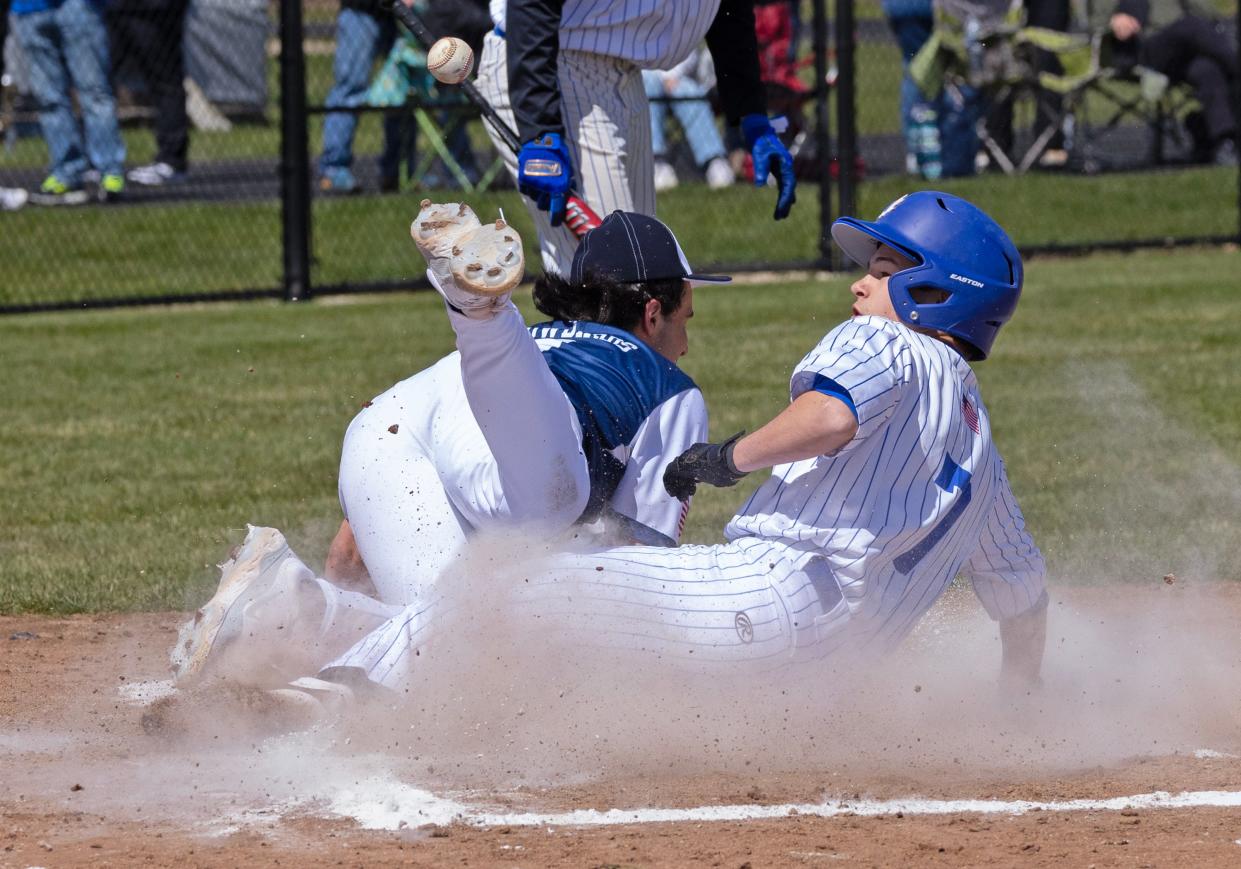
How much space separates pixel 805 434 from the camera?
151 inches

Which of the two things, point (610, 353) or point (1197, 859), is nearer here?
point (1197, 859)

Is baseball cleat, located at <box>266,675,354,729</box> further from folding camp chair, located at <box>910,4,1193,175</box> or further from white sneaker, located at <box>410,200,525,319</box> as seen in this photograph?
folding camp chair, located at <box>910,4,1193,175</box>

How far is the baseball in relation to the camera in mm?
5508

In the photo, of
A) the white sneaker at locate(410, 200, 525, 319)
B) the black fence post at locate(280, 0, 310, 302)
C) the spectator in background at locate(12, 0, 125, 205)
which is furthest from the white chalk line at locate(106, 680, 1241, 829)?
the spectator in background at locate(12, 0, 125, 205)

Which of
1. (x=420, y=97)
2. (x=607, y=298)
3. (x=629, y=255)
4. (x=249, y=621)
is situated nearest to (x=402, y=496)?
(x=249, y=621)

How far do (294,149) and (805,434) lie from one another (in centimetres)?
832

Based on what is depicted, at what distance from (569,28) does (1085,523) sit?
2.43 meters

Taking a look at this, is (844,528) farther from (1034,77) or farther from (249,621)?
(1034,77)

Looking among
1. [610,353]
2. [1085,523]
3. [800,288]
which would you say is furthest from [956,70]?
[610,353]

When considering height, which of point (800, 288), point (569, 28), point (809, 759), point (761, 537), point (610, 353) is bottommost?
point (800, 288)

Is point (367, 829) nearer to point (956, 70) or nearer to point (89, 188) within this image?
point (89, 188)

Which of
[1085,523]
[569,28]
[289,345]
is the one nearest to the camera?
[569,28]

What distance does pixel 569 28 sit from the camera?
5992 millimetres

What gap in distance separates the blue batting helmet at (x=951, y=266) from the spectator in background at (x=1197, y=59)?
12.2 m
